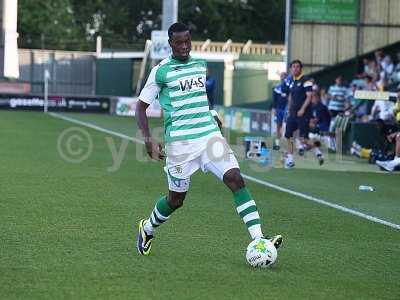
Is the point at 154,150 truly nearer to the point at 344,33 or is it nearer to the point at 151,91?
the point at 151,91

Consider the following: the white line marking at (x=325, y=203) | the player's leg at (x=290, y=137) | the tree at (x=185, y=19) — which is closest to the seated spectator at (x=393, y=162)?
the player's leg at (x=290, y=137)

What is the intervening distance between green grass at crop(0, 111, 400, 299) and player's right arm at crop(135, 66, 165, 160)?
37.5 inches

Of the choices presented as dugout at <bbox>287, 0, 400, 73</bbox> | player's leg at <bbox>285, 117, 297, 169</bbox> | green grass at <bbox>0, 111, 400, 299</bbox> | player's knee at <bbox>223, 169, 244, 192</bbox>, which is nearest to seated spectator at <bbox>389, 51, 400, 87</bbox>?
dugout at <bbox>287, 0, 400, 73</bbox>

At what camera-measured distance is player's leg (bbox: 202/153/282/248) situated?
905 cm

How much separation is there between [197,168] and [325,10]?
79.3 ft

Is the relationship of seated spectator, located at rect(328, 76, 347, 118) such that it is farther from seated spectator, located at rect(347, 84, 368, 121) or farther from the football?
the football

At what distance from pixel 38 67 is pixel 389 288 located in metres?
45.8

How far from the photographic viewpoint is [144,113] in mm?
9406

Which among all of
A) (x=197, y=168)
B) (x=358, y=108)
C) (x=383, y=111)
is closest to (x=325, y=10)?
(x=358, y=108)

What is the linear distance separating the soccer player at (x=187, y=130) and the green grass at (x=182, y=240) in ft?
2.07

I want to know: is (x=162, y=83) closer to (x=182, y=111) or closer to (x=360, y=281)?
(x=182, y=111)

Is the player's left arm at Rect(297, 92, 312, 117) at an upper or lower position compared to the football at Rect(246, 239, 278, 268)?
upper

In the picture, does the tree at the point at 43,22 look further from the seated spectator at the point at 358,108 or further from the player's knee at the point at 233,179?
the player's knee at the point at 233,179

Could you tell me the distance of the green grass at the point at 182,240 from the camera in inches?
314
